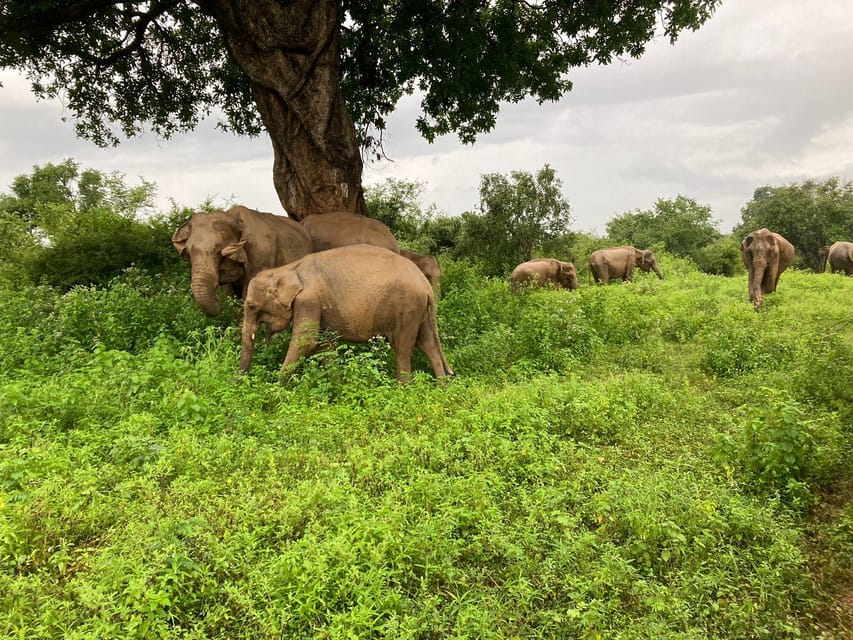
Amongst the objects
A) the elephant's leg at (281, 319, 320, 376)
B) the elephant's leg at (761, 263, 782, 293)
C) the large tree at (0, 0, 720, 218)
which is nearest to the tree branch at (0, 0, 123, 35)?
the large tree at (0, 0, 720, 218)

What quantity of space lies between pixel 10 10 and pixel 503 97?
1042 centimetres

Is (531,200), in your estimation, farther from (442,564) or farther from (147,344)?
(442,564)

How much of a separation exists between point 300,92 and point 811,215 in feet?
138

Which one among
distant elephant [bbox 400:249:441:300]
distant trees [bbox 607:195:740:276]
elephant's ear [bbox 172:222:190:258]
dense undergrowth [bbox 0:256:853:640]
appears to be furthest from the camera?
distant trees [bbox 607:195:740:276]

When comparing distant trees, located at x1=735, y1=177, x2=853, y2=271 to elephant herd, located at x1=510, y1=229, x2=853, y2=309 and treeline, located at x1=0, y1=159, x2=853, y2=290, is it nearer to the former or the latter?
treeline, located at x1=0, y1=159, x2=853, y2=290

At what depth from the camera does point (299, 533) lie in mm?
3457

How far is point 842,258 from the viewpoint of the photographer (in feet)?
78.6

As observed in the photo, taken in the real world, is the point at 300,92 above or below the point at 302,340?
above

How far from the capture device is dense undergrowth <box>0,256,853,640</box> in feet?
9.45

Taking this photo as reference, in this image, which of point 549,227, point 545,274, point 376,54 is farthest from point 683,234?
point 376,54

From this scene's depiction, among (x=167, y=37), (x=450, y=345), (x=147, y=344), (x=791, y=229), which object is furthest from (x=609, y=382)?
(x=791, y=229)

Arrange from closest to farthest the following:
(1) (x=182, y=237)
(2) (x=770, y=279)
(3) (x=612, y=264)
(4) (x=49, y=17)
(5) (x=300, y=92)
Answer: (1) (x=182, y=237)
(4) (x=49, y=17)
(5) (x=300, y=92)
(2) (x=770, y=279)
(3) (x=612, y=264)

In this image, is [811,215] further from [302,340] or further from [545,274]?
[302,340]

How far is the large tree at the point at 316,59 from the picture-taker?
9.27 metres
